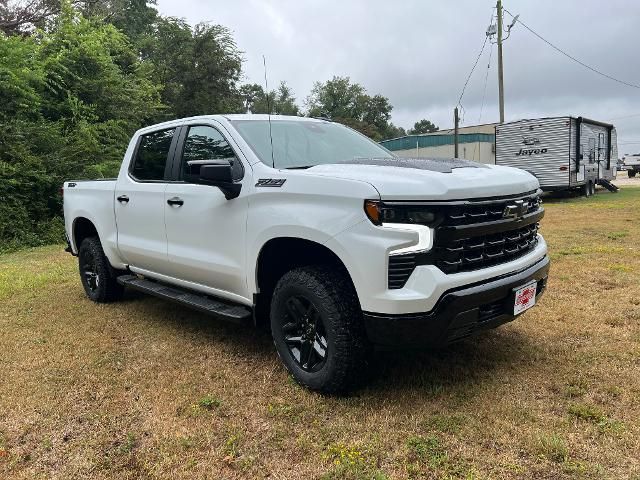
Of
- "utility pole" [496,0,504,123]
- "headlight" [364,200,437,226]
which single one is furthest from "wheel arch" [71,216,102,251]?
"utility pole" [496,0,504,123]

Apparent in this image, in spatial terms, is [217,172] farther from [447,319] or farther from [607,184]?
[607,184]

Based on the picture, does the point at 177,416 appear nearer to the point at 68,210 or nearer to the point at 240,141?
the point at 240,141

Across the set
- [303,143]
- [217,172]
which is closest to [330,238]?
[217,172]

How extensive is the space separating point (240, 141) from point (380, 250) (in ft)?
4.96

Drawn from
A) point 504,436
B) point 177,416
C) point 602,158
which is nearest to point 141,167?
point 177,416

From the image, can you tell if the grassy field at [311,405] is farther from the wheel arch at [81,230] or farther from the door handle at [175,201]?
the wheel arch at [81,230]

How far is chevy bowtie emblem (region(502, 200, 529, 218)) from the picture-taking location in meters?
3.07

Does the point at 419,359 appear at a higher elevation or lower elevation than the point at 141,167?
lower

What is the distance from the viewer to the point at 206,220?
12.7ft

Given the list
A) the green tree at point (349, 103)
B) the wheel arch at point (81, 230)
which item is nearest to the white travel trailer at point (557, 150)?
the wheel arch at point (81, 230)

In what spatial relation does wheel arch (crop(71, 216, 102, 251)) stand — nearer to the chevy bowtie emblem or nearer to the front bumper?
the front bumper

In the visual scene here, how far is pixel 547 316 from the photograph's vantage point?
448 cm

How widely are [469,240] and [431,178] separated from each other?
410 millimetres

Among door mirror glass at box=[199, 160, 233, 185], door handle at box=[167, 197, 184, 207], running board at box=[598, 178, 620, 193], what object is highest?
door mirror glass at box=[199, 160, 233, 185]
